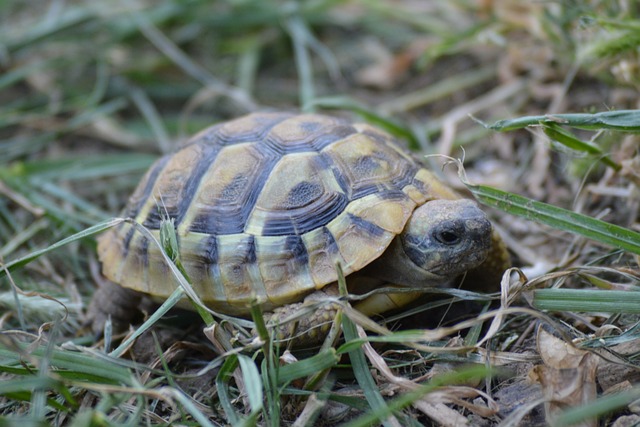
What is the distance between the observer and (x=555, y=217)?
2.21 m

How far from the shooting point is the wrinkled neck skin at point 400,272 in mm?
2330

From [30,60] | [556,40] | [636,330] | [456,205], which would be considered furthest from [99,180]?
[636,330]

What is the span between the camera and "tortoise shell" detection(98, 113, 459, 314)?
7.39 ft

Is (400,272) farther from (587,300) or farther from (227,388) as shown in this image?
(227,388)

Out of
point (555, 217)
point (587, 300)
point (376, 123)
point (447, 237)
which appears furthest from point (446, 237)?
point (376, 123)

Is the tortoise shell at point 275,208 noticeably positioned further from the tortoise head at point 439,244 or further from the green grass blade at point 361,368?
the green grass blade at point 361,368

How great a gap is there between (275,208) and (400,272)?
559mm

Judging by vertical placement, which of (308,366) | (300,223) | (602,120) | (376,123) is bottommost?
(376,123)

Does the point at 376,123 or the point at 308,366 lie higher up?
the point at 308,366

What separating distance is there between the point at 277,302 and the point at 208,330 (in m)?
0.34

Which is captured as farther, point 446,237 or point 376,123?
point 376,123

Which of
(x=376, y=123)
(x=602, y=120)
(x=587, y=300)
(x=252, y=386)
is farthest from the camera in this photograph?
(x=376, y=123)

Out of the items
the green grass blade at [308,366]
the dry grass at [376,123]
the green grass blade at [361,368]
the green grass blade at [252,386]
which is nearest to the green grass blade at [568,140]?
the dry grass at [376,123]

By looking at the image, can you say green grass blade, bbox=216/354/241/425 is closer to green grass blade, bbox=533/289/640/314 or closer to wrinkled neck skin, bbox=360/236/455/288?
wrinkled neck skin, bbox=360/236/455/288
